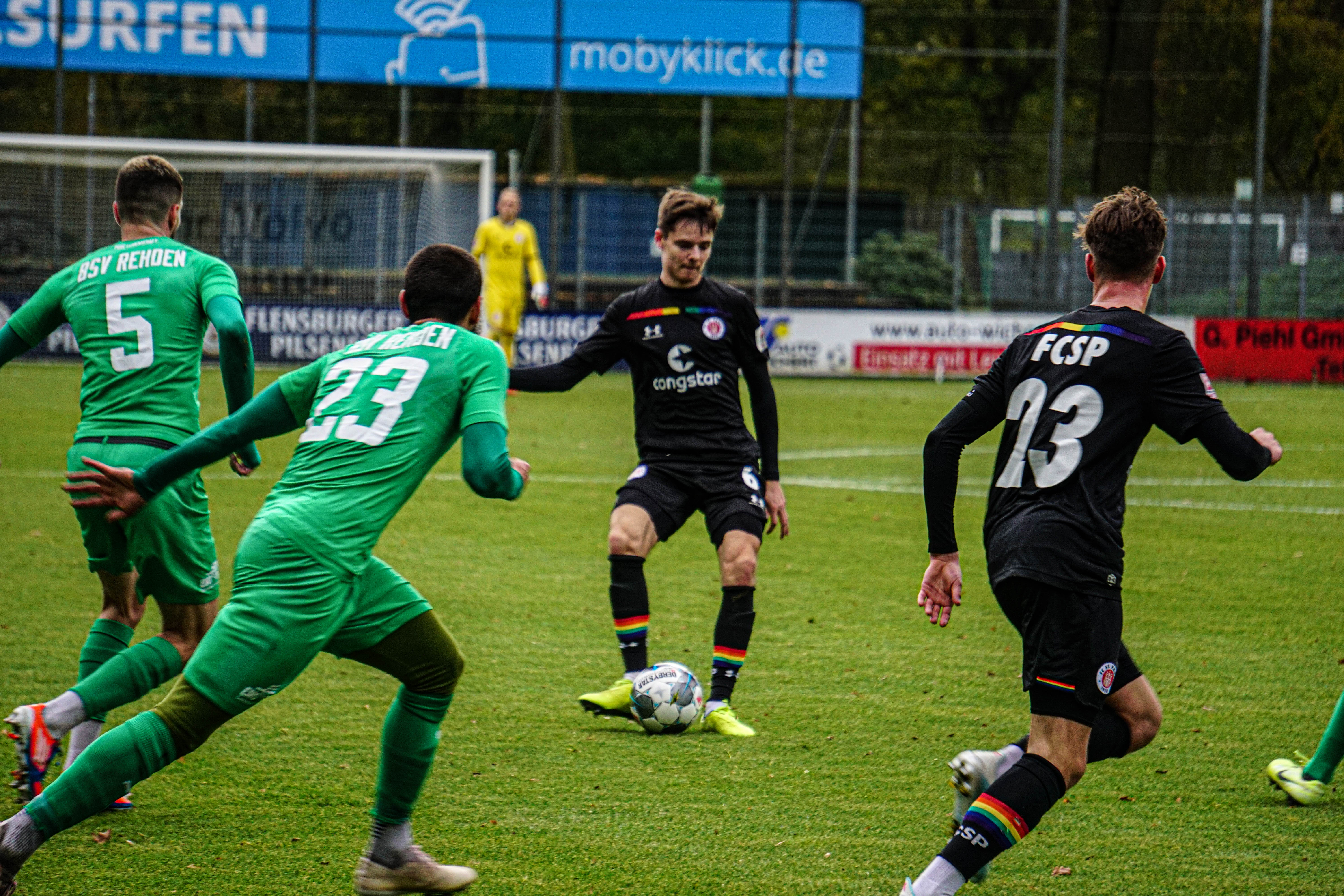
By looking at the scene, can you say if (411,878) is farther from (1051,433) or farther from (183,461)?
(1051,433)

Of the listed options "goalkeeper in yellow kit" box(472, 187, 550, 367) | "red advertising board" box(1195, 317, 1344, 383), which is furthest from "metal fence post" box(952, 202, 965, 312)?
"goalkeeper in yellow kit" box(472, 187, 550, 367)

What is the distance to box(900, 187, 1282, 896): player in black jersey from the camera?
3.61 m

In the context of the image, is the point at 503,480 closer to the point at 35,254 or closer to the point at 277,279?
the point at 277,279

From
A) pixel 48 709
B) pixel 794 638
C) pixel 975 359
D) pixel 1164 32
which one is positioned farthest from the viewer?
pixel 1164 32

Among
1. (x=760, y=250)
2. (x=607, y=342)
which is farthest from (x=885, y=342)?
(x=607, y=342)

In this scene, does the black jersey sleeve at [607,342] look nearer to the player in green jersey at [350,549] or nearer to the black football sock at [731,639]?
the black football sock at [731,639]

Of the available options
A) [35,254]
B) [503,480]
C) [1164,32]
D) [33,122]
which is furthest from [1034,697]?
[33,122]

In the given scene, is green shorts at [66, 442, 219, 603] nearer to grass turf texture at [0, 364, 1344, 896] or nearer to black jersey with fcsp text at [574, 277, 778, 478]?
grass turf texture at [0, 364, 1344, 896]

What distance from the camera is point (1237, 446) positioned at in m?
3.56

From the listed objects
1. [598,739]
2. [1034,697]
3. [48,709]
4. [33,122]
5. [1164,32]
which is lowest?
[598,739]

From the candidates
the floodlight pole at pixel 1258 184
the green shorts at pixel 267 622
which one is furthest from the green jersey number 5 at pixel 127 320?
the floodlight pole at pixel 1258 184

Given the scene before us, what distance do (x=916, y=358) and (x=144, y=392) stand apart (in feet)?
66.1

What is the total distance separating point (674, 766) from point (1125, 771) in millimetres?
1632

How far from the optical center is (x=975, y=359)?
23.9 m
